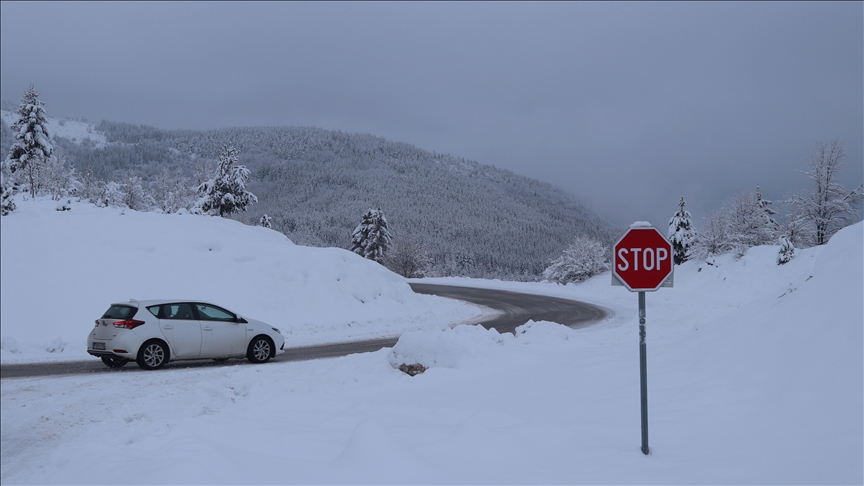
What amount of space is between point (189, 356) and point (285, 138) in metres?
180

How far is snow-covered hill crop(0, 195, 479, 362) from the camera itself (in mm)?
2467

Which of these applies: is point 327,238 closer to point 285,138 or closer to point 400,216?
point 400,216

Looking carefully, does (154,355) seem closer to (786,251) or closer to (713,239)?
(786,251)

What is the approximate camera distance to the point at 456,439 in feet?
19.7

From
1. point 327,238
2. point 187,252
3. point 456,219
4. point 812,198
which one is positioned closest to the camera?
point 187,252

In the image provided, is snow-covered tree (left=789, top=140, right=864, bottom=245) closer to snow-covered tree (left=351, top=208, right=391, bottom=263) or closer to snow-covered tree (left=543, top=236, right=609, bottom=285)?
snow-covered tree (left=543, top=236, right=609, bottom=285)

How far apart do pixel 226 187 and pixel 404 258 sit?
70.8 ft

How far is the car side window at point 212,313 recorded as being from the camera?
11.0 metres

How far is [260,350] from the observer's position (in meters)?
12.3

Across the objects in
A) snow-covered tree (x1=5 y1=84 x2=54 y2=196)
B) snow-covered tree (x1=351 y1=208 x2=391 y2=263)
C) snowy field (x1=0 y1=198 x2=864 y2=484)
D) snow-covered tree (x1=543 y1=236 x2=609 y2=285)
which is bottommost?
snowy field (x1=0 y1=198 x2=864 y2=484)

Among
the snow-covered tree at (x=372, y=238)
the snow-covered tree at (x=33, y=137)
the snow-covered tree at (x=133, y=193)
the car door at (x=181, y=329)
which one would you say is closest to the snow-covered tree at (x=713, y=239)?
the snow-covered tree at (x=372, y=238)

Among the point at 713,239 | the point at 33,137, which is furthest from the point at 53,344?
the point at 713,239

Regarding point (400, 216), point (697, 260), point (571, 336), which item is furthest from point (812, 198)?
point (400, 216)

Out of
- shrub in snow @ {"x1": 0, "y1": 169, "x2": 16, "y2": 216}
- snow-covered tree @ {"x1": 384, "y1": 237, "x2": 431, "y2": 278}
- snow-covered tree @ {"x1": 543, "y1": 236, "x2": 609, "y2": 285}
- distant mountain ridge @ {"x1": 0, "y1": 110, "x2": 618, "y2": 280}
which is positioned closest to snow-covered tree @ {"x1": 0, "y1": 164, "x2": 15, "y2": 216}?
shrub in snow @ {"x1": 0, "y1": 169, "x2": 16, "y2": 216}
